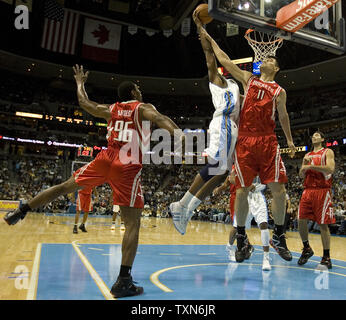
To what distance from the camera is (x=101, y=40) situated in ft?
66.2

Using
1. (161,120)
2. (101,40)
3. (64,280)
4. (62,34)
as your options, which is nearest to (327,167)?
(161,120)

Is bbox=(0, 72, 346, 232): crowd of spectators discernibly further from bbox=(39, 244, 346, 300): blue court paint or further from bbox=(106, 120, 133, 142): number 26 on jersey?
bbox=(106, 120, 133, 142): number 26 on jersey

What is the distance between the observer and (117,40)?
20375 millimetres

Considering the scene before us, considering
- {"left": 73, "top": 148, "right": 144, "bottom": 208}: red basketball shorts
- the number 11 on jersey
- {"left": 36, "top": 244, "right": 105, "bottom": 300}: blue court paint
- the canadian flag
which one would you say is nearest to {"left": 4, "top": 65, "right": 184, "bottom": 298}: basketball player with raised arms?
{"left": 73, "top": 148, "right": 144, "bottom": 208}: red basketball shorts

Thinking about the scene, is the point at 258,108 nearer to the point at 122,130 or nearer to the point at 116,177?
the point at 122,130

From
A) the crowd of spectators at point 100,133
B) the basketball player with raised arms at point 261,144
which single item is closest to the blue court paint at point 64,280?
the basketball player with raised arms at point 261,144

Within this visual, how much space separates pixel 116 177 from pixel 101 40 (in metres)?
18.9

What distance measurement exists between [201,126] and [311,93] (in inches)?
429

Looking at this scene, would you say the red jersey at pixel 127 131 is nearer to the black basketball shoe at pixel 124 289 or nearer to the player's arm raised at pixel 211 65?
the player's arm raised at pixel 211 65

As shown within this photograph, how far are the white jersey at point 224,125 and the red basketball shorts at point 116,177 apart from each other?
98 cm

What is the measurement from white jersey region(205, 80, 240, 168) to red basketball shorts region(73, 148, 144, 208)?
3.22 ft

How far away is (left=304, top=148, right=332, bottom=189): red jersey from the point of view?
211 inches

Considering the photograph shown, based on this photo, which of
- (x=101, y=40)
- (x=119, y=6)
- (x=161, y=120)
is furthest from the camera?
(x=101, y=40)

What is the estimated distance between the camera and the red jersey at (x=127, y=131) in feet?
11.1
